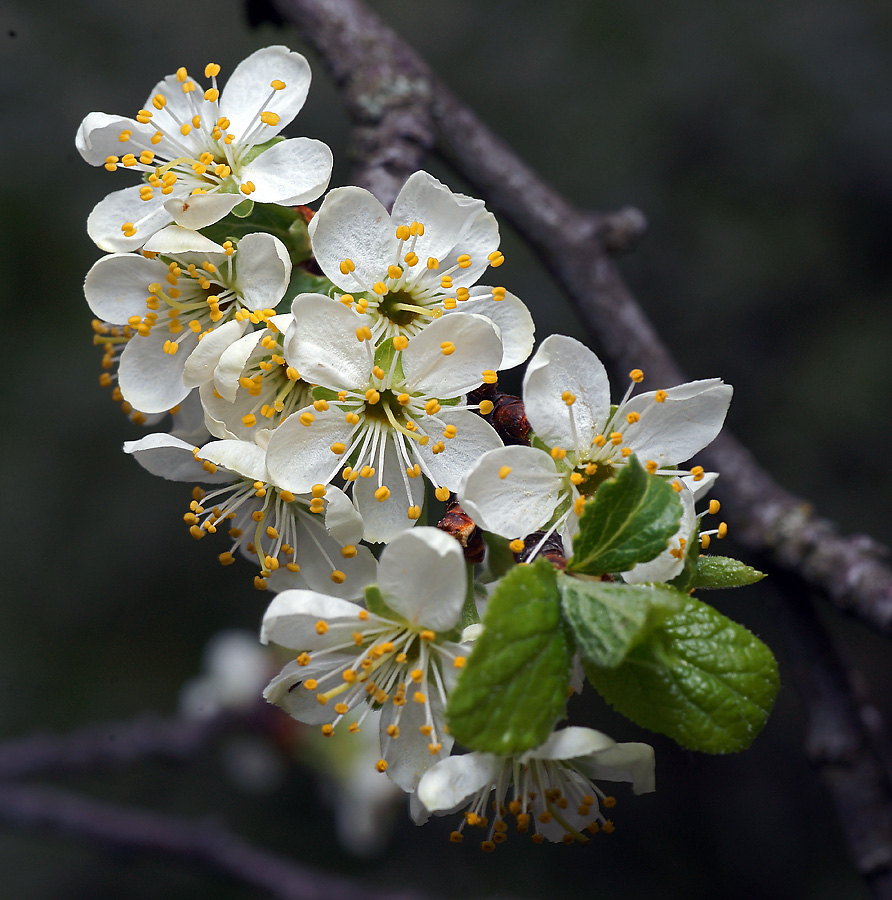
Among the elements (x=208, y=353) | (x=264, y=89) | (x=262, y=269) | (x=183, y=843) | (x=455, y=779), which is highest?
(x=264, y=89)

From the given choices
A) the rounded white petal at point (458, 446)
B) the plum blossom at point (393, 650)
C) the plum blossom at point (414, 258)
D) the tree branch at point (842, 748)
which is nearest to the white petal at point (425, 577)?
the plum blossom at point (393, 650)

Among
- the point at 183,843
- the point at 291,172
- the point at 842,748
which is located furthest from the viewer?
the point at 183,843

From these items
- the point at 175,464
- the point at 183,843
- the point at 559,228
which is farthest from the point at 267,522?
the point at 183,843

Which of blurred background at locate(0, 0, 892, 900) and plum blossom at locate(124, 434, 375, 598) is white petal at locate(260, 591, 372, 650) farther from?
blurred background at locate(0, 0, 892, 900)

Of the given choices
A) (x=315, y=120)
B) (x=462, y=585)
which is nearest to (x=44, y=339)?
(x=315, y=120)

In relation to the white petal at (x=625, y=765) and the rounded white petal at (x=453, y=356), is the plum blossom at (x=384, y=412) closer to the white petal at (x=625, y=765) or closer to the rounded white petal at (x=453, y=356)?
the rounded white petal at (x=453, y=356)

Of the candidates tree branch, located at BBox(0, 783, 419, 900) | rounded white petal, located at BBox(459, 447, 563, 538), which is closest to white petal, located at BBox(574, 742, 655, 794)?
rounded white petal, located at BBox(459, 447, 563, 538)

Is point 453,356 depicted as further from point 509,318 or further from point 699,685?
point 699,685
